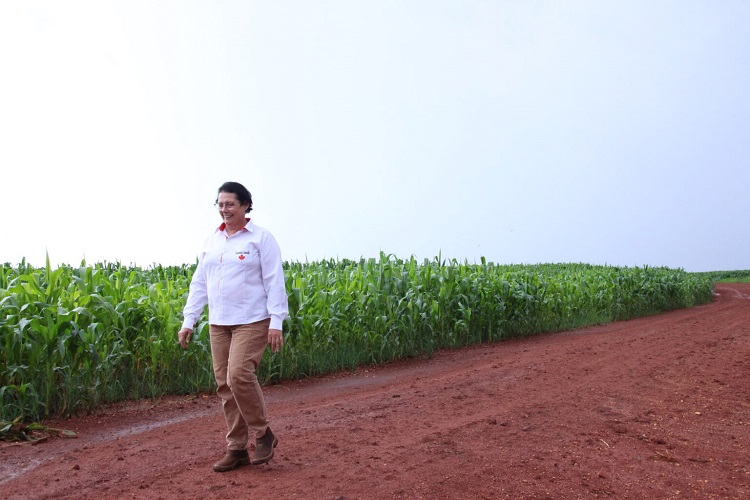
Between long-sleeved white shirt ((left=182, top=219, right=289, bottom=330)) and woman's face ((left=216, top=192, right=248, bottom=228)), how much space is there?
0.10 m

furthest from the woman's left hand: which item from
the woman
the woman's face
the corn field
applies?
the corn field

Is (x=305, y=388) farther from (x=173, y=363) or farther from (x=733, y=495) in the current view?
(x=733, y=495)

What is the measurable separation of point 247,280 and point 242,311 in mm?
223

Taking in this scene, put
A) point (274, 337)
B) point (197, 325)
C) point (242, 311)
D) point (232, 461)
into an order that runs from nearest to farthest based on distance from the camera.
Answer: point (274, 337), point (242, 311), point (232, 461), point (197, 325)

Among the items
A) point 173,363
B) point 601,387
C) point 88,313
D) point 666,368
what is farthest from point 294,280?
point 666,368

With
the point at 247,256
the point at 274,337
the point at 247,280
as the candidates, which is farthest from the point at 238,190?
the point at 274,337

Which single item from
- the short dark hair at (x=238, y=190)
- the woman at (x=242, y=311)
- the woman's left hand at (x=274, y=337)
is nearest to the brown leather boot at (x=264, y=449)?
the woman at (x=242, y=311)

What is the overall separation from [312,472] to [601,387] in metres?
4.08

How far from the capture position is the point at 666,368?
8.60 m

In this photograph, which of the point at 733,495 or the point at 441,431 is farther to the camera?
the point at 441,431

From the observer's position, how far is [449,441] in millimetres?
5230

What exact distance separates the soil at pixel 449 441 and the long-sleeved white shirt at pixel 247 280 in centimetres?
113

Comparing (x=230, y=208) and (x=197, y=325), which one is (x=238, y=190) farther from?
(x=197, y=325)

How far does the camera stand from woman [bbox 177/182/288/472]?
15.1 feet
